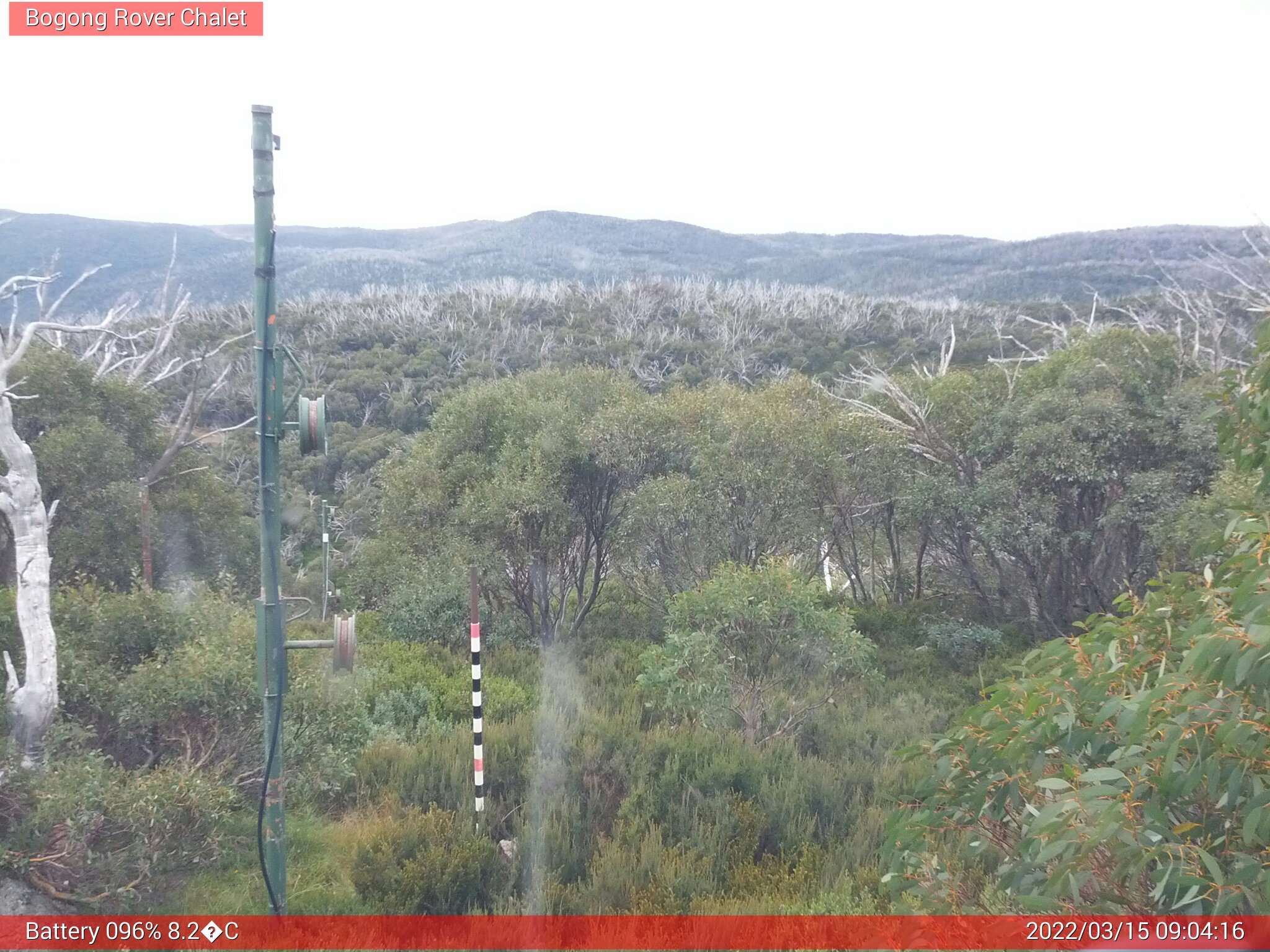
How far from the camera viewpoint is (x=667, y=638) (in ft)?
27.5

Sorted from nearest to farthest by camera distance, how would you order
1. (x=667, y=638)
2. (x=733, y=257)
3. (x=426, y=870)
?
(x=426, y=870), (x=667, y=638), (x=733, y=257)

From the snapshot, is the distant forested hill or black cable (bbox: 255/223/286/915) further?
the distant forested hill

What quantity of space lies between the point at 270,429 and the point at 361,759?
3529 millimetres

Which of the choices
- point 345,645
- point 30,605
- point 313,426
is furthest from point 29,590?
point 313,426

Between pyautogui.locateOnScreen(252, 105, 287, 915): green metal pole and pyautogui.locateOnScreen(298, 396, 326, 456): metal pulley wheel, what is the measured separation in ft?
0.61

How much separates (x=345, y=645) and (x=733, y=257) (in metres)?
63.4

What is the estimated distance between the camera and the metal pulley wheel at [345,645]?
409 centimetres

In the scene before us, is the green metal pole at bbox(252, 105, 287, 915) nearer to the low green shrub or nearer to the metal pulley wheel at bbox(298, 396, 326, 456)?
the metal pulley wheel at bbox(298, 396, 326, 456)

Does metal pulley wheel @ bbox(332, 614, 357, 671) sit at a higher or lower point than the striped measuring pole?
higher

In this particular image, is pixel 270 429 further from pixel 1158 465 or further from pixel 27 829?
pixel 1158 465

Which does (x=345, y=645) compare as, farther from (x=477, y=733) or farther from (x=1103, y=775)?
(x=1103, y=775)

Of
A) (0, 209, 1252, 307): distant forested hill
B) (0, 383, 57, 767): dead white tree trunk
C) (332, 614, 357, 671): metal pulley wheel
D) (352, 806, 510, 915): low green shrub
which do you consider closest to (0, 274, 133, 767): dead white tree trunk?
(0, 383, 57, 767): dead white tree trunk

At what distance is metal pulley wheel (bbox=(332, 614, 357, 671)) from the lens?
409 centimetres

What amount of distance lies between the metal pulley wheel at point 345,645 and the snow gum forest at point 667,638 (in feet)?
2.46
